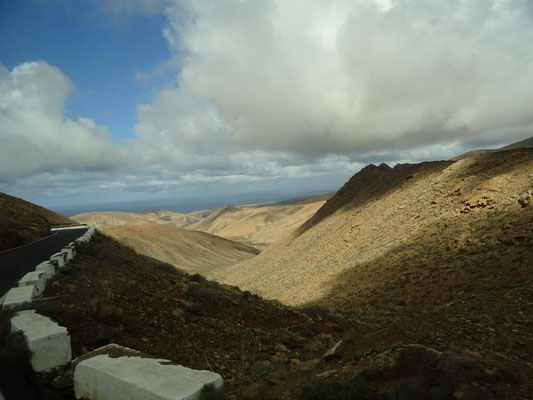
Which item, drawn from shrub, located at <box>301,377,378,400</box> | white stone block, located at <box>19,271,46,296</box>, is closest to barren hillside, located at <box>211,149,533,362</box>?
shrub, located at <box>301,377,378,400</box>

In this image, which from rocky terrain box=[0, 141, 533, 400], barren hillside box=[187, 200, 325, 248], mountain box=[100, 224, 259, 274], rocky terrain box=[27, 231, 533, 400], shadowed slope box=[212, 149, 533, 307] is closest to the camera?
rocky terrain box=[27, 231, 533, 400]

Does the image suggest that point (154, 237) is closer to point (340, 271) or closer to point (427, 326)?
point (340, 271)

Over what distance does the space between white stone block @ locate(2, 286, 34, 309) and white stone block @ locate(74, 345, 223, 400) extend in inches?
99.9

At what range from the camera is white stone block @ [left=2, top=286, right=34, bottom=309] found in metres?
5.68

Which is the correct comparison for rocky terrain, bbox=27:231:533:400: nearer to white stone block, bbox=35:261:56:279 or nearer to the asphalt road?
white stone block, bbox=35:261:56:279

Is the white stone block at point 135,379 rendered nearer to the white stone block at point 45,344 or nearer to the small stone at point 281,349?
the white stone block at point 45,344

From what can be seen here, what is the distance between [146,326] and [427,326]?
596cm

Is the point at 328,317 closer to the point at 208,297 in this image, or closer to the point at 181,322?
the point at 208,297

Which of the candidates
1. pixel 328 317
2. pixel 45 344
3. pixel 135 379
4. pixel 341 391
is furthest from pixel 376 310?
pixel 45 344

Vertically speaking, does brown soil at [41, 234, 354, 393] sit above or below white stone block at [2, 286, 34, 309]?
below

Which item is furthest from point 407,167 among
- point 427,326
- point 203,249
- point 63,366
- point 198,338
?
point 203,249

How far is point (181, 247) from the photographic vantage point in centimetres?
5709

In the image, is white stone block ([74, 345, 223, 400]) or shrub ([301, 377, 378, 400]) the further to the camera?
white stone block ([74, 345, 223, 400])

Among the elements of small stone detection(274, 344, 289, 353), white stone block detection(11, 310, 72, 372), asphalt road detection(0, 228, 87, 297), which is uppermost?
asphalt road detection(0, 228, 87, 297)
